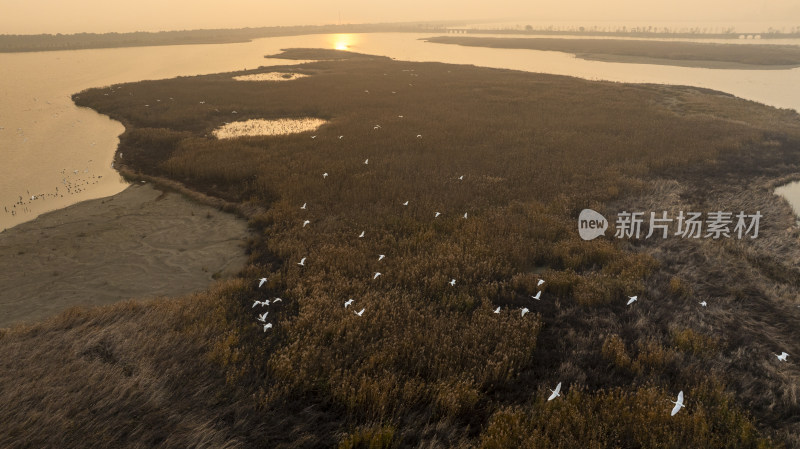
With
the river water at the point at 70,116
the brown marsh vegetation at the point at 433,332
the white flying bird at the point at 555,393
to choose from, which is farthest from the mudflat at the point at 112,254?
the white flying bird at the point at 555,393

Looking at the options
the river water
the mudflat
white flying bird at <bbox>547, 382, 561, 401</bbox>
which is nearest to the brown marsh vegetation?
white flying bird at <bbox>547, 382, 561, 401</bbox>

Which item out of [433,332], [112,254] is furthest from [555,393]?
[112,254]

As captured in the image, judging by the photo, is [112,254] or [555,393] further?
[112,254]

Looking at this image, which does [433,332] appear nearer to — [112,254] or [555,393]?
[555,393]

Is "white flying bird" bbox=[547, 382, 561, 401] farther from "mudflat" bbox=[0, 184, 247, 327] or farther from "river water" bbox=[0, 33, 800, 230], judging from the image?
"river water" bbox=[0, 33, 800, 230]

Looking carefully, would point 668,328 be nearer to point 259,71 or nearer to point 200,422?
point 200,422
